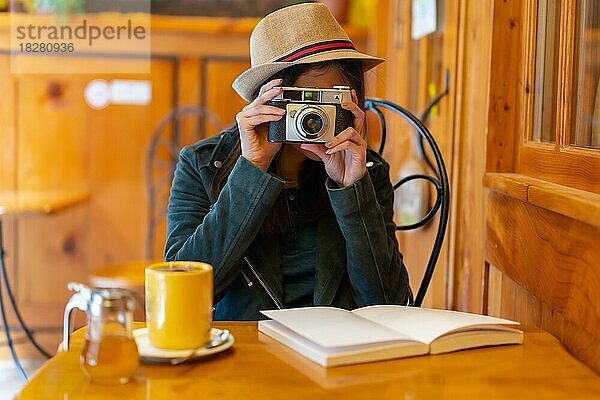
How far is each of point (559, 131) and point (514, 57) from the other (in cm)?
27

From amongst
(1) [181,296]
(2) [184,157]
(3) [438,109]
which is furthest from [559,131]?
(3) [438,109]

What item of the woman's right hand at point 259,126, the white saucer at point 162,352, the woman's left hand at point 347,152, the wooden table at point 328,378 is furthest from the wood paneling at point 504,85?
the white saucer at point 162,352

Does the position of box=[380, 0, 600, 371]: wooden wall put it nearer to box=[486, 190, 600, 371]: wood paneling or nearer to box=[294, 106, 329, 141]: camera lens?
box=[486, 190, 600, 371]: wood paneling

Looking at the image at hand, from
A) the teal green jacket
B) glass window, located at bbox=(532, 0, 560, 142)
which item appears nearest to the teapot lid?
the teal green jacket

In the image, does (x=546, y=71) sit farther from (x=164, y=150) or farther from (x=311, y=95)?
(x=164, y=150)

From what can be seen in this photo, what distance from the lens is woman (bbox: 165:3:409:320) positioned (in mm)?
1334

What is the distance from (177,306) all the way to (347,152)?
1.61ft

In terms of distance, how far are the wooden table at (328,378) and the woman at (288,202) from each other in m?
0.35

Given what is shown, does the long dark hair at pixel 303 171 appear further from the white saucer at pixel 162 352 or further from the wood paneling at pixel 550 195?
the white saucer at pixel 162 352

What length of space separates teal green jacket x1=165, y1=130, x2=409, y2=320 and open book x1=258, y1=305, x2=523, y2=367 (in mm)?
249

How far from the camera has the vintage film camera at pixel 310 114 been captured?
50.9 inches

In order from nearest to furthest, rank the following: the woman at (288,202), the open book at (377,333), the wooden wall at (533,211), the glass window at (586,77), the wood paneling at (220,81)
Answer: the open book at (377,333)
the wooden wall at (533,211)
the glass window at (586,77)
the woman at (288,202)
the wood paneling at (220,81)

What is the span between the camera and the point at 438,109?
2.19 metres

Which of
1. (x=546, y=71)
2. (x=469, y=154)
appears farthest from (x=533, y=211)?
(x=469, y=154)
